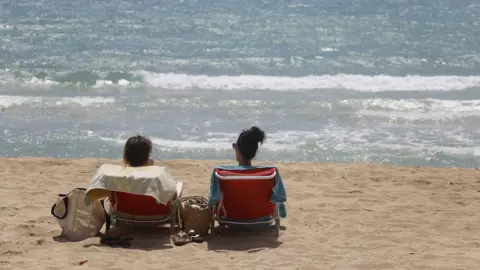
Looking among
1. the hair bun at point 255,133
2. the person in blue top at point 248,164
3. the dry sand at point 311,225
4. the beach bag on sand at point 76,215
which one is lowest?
the dry sand at point 311,225

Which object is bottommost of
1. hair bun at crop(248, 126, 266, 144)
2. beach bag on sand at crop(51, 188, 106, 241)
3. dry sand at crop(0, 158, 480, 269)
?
dry sand at crop(0, 158, 480, 269)

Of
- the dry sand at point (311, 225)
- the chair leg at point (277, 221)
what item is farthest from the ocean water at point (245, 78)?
the chair leg at point (277, 221)

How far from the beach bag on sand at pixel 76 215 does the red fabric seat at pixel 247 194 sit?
1.13 m

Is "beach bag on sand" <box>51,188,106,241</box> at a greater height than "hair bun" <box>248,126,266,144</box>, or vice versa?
"hair bun" <box>248,126,266,144</box>

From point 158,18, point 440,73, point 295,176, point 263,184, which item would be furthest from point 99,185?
point 158,18

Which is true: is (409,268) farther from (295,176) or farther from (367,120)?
(367,120)

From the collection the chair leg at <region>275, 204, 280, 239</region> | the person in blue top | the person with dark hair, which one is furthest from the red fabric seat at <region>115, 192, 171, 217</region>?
the chair leg at <region>275, 204, 280, 239</region>

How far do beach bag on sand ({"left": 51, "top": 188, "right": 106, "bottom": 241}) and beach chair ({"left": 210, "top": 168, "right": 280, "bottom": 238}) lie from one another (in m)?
1.04

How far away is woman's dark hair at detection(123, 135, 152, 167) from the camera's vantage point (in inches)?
260

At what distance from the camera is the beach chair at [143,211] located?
6527 millimetres

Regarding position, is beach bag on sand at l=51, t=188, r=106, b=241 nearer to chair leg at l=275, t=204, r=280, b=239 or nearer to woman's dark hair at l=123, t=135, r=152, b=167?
woman's dark hair at l=123, t=135, r=152, b=167

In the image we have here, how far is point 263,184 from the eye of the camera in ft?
21.4

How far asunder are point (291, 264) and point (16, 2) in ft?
78.4

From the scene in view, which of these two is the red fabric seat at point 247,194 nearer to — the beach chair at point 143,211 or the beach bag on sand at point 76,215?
the beach chair at point 143,211
